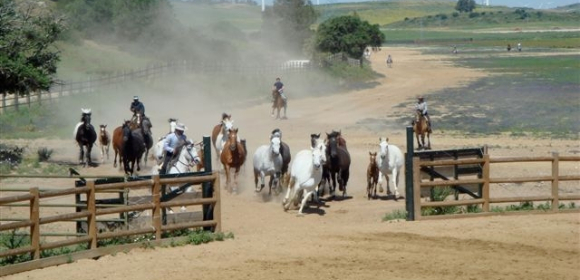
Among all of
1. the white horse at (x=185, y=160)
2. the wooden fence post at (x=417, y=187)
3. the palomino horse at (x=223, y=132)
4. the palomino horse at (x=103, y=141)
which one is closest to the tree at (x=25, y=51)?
the palomino horse at (x=103, y=141)

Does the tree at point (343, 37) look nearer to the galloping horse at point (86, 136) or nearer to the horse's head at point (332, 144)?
the galloping horse at point (86, 136)

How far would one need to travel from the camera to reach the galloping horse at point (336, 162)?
77.0ft

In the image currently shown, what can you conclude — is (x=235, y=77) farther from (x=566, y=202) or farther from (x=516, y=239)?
(x=516, y=239)

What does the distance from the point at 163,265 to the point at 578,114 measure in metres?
38.0

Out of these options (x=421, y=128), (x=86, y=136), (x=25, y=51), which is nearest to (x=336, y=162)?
(x=86, y=136)

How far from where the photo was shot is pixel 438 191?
774 inches

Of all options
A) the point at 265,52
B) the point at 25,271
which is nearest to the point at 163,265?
the point at 25,271

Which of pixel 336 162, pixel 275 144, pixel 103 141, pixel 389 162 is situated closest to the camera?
pixel 275 144

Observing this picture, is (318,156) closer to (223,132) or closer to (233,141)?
(233,141)

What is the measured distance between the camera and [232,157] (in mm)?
24719

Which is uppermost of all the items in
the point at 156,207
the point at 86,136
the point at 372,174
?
the point at 86,136

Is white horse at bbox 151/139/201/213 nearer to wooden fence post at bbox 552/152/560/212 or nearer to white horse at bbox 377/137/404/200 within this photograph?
white horse at bbox 377/137/404/200

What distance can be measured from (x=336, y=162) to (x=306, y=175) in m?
2.45

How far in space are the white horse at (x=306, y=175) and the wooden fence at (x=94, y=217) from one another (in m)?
4.23
